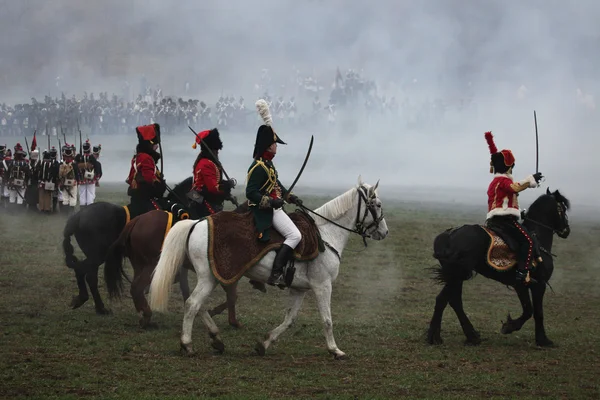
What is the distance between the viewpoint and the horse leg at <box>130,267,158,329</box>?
13445mm

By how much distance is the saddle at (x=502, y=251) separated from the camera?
13.2 m

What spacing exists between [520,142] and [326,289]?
1632 inches

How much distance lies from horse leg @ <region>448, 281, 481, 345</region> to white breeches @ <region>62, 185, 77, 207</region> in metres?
19.8

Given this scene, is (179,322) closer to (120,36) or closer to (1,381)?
(1,381)

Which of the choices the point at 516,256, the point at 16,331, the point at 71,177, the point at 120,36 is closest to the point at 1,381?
the point at 16,331

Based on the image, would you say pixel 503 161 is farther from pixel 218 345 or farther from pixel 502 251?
pixel 218 345

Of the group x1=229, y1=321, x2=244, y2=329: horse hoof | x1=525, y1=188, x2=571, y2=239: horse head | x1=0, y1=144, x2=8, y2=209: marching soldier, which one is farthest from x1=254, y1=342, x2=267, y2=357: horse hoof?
x1=0, y1=144, x2=8, y2=209: marching soldier

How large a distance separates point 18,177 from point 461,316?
22.3m

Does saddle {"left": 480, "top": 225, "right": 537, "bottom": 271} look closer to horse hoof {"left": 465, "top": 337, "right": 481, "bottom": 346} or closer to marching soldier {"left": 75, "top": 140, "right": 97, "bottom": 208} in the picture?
horse hoof {"left": 465, "top": 337, "right": 481, "bottom": 346}

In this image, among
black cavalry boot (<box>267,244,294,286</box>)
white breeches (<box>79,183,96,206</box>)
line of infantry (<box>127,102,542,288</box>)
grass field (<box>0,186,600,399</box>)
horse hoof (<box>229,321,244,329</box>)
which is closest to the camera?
grass field (<box>0,186,600,399</box>)

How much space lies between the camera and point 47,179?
30609 mm

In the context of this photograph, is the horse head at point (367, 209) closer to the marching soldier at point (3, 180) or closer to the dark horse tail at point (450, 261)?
the dark horse tail at point (450, 261)

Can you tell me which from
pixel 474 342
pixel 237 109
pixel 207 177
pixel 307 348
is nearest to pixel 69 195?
pixel 207 177

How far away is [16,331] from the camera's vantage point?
42.1 ft
